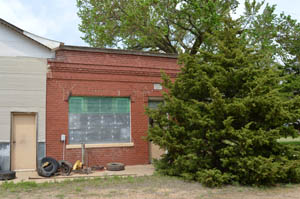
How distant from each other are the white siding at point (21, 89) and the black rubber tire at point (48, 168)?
1.08m

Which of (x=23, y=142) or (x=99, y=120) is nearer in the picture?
(x=23, y=142)

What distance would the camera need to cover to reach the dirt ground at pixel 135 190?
7.34 meters

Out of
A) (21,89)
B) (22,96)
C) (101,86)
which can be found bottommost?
(22,96)

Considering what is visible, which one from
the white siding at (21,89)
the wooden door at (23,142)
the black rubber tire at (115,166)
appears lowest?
the black rubber tire at (115,166)

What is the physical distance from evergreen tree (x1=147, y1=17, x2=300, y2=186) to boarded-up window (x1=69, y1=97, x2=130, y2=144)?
2368mm

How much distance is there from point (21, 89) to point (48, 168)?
3.08 metres

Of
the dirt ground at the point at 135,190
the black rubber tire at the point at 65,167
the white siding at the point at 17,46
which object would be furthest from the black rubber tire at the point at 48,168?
the white siding at the point at 17,46

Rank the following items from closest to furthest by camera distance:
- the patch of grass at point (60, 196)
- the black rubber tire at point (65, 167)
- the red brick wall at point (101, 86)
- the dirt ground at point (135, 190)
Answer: the patch of grass at point (60, 196) < the dirt ground at point (135, 190) < the black rubber tire at point (65, 167) < the red brick wall at point (101, 86)

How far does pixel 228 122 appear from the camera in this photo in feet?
27.0

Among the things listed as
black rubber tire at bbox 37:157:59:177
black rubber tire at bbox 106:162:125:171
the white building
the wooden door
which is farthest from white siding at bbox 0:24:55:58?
black rubber tire at bbox 106:162:125:171

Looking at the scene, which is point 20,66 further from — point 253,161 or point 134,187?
point 253,161

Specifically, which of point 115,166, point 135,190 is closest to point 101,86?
point 115,166

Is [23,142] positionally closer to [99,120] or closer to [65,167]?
[65,167]

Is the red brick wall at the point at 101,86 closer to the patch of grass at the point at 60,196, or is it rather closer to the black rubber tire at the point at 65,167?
the black rubber tire at the point at 65,167
